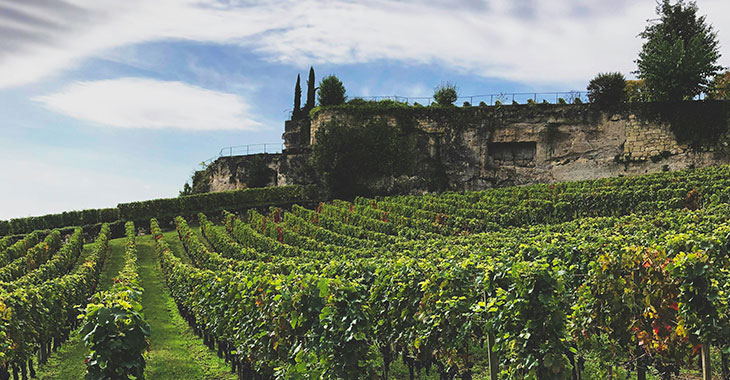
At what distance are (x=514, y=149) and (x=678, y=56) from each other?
1126cm

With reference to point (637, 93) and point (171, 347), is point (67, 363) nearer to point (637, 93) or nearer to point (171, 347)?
point (171, 347)

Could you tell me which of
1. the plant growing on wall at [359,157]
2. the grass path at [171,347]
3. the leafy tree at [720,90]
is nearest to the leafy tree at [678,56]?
the leafy tree at [720,90]

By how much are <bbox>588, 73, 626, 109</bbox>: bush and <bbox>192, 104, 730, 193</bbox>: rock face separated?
849 millimetres

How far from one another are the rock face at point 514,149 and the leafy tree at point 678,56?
91.2 inches

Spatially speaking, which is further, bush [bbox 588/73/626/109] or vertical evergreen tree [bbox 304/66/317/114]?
vertical evergreen tree [bbox 304/66/317/114]

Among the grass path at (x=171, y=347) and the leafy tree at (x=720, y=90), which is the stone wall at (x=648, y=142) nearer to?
the leafy tree at (x=720, y=90)

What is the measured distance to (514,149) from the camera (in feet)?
132

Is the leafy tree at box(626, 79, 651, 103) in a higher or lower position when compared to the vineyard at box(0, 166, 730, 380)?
higher

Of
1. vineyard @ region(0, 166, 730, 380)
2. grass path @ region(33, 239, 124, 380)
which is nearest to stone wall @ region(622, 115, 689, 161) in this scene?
vineyard @ region(0, 166, 730, 380)

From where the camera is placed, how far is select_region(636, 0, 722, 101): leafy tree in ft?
116

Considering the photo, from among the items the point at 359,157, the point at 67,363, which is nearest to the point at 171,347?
the point at 67,363

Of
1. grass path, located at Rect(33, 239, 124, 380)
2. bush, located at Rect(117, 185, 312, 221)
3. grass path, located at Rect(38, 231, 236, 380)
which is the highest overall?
bush, located at Rect(117, 185, 312, 221)

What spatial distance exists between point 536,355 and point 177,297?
1388cm

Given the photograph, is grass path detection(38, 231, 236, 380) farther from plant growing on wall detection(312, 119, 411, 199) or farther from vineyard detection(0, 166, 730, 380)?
plant growing on wall detection(312, 119, 411, 199)
